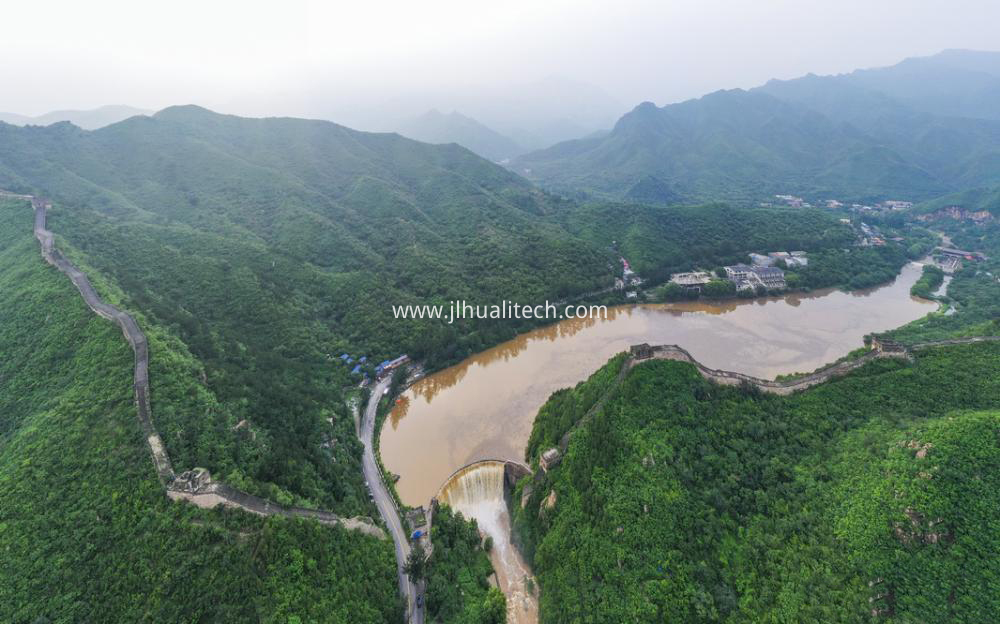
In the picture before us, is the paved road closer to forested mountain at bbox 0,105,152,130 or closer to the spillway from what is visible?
the spillway

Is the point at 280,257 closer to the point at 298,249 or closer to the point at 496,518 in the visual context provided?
the point at 298,249

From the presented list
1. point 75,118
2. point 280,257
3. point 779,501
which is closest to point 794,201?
point 779,501

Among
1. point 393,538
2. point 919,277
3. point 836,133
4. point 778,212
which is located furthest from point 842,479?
point 836,133

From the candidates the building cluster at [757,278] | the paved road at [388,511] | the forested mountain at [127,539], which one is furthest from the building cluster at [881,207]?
the forested mountain at [127,539]

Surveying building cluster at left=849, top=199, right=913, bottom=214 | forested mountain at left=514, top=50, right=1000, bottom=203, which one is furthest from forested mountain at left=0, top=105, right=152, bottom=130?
building cluster at left=849, top=199, right=913, bottom=214

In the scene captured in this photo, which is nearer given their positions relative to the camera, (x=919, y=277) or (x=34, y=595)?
(x=34, y=595)

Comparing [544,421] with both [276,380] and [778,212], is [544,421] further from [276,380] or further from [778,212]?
[778,212]

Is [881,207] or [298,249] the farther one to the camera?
[881,207]

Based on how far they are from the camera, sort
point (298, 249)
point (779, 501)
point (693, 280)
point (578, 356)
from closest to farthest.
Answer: point (779, 501)
point (578, 356)
point (298, 249)
point (693, 280)
